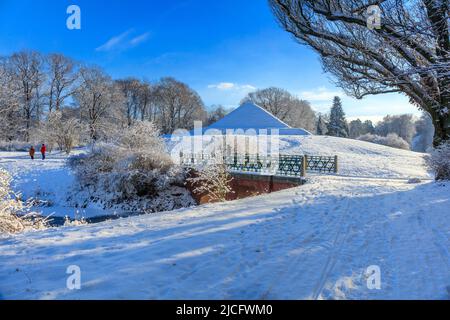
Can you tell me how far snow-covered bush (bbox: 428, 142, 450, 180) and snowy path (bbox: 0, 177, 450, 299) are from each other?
571cm

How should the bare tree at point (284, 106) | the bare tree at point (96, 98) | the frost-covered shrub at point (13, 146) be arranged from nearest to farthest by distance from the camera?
the frost-covered shrub at point (13, 146) < the bare tree at point (96, 98) < the bare tree at point (284, 106)

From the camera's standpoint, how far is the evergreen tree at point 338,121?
62375 millimetres

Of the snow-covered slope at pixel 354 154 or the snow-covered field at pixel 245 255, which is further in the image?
the snow-covered slope at pixel 354 154

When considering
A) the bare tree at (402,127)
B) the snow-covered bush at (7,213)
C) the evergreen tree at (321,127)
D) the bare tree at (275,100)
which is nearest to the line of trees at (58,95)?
the bare tree at (275,100)

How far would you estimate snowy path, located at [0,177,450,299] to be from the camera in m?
3.25

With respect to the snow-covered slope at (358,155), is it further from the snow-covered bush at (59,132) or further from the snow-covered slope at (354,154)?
the snow-covered bush at (59,132)

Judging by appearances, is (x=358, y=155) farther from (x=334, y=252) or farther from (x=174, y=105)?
(x=174, y=105)

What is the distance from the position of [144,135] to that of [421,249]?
16252 mm

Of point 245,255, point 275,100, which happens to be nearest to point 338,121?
point 275,100

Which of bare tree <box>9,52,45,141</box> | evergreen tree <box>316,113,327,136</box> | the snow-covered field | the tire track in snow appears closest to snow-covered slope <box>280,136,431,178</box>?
the snow-covered field

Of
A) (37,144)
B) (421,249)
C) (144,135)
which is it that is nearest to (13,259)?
(421,249)

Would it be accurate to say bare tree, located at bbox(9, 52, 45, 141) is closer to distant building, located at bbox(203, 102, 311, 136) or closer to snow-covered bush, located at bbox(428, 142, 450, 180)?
distant building, located at bbox(203, 102, 311, 136)

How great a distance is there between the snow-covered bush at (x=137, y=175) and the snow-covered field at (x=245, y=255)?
1052 centimetres

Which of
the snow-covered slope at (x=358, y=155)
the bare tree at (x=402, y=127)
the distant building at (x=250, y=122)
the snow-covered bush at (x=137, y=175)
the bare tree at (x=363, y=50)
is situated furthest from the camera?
the bare tree at (x=402, y=127)
